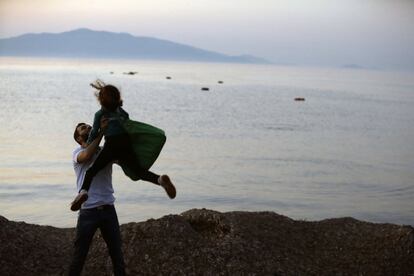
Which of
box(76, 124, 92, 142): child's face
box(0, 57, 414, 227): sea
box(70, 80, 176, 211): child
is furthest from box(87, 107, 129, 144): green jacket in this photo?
box(0, 57, 414, 227): sea

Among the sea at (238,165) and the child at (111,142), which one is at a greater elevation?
the child at (111,142)

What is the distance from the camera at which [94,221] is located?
600 centimetres

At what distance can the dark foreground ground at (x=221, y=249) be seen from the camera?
26.7 ft

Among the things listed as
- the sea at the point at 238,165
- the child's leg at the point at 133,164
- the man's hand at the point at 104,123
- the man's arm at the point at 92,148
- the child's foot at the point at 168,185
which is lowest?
the sea at the point at 238,165

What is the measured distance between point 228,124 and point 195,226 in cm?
3632

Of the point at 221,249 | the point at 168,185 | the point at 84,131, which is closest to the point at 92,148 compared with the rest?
the point at 84,131

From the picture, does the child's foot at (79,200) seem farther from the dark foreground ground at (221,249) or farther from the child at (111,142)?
the dark foreground ground at (221,249)

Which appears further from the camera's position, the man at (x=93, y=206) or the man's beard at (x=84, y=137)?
the man's beard at (x=84, y=137)

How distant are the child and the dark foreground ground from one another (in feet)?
7.81

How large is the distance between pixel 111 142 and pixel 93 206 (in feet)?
2.04

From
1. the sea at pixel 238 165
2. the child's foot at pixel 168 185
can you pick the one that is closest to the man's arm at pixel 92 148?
the child's foot at pixel 168 185

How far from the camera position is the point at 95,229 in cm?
605

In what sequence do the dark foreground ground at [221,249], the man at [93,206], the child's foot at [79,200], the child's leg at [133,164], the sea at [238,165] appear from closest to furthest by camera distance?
the child's foot at [79,200]
the man at [93,206]
the child's leg at [133,164]
the dark foreground ground at [221,249]
the sea at [238,165]

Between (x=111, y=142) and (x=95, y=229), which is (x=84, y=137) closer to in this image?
(x=111, y=142)
